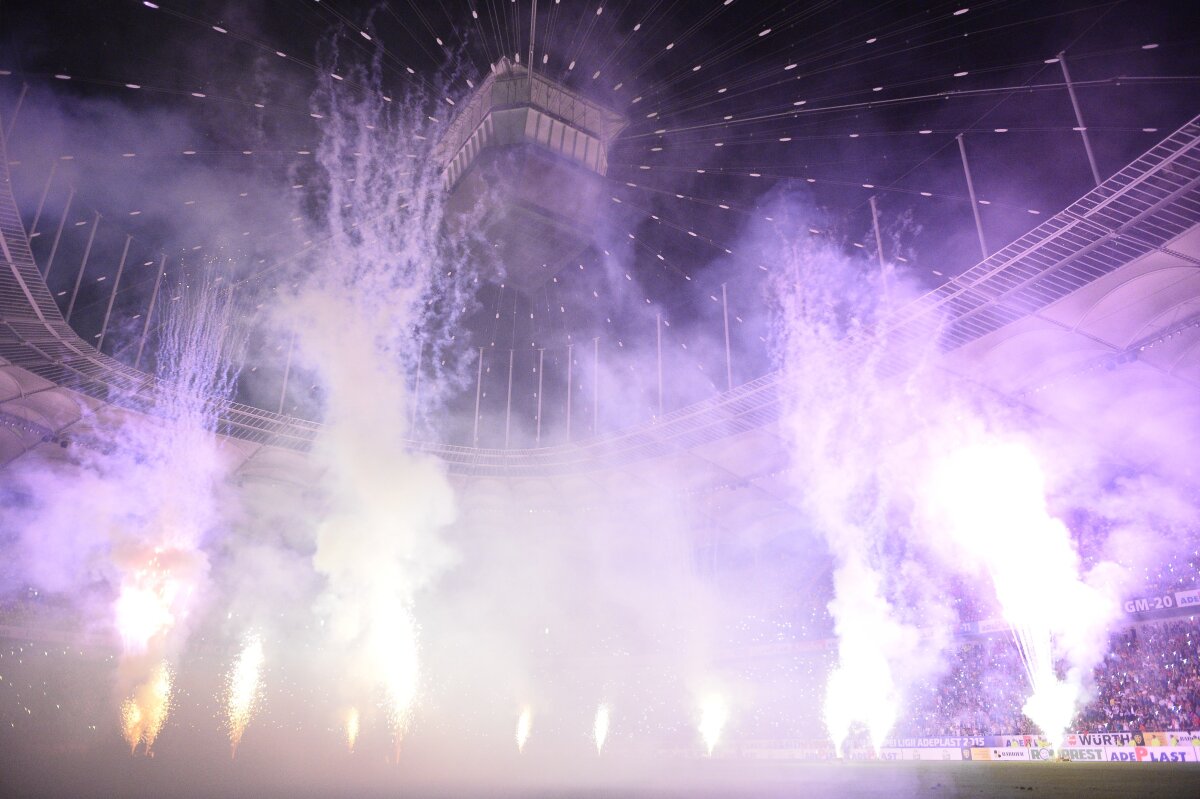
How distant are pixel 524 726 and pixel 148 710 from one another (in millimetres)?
13888

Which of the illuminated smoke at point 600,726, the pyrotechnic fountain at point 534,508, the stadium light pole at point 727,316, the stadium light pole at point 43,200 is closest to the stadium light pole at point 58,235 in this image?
the stadium light pole at point 43,200

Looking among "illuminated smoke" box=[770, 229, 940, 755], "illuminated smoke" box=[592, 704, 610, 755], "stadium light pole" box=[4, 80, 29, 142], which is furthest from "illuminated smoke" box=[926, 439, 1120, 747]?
"stadium light pole" box=[4, 80, 29, 142]

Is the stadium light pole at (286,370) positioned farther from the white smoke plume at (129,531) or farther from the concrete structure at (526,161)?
the concrete structure at (526,161)

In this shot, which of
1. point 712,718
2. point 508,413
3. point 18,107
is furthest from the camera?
point 712,718

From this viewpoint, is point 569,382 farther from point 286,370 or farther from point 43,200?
point 43,200

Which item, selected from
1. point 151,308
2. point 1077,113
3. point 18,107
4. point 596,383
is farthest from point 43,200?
point 1077,113

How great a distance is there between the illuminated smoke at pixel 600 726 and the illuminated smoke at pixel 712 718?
4.28 m

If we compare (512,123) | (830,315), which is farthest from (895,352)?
(512,123)

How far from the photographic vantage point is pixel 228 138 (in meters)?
14.9

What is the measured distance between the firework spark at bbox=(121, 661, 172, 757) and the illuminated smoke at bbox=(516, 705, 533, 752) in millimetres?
12842

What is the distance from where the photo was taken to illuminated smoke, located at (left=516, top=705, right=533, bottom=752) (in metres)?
28.4

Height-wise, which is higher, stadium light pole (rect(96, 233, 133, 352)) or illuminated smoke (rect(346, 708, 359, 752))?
stadium light pole (rect(96, 233, 133, 352))

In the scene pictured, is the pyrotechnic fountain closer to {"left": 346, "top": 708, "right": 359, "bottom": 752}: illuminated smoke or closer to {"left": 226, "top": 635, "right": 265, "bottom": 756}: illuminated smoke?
{"left": 226, "top": 635, "right": 265, "bottom": 756}: illuminated smoke

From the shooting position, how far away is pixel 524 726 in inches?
1153
